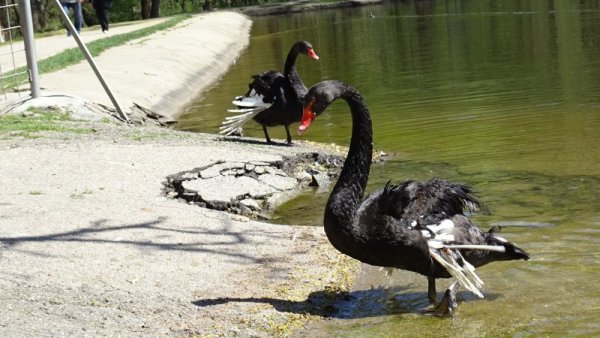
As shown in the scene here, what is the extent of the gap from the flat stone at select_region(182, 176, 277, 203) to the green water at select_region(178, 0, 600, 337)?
0.42 meters

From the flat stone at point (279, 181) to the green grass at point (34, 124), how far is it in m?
3.50

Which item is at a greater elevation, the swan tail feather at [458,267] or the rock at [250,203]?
the swan tail feather at [458,267]

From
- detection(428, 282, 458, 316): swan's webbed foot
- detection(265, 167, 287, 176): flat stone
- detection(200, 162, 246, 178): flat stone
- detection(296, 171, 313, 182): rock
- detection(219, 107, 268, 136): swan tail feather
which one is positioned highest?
detection(219, 107, 268, 136): swan tail feather

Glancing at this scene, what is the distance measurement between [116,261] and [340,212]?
2.09 metres

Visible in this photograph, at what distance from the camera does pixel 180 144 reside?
13.0 m

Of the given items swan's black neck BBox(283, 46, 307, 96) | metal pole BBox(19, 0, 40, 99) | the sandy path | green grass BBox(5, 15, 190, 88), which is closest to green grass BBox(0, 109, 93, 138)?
metal pole BBox(19, 0, 40, 99)

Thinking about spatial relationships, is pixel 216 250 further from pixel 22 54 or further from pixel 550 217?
pixel 22 54

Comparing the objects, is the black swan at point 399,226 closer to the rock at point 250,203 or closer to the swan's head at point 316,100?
the swan's head at point 316,100

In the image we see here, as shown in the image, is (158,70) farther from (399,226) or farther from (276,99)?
(399,226)

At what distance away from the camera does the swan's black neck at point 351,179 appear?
6.95 meters

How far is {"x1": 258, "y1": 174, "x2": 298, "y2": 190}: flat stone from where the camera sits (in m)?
11.5

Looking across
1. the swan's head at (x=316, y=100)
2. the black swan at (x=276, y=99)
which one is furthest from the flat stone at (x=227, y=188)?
the swan's head at (x=316, y=100)

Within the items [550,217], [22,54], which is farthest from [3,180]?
[22,54]

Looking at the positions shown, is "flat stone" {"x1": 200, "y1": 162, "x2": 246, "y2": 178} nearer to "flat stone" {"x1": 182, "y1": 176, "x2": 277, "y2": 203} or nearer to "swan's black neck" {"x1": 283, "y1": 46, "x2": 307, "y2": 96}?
"flat stone" {"x1": 182, "y1": 176, "x2": 277, "y2": 203}
